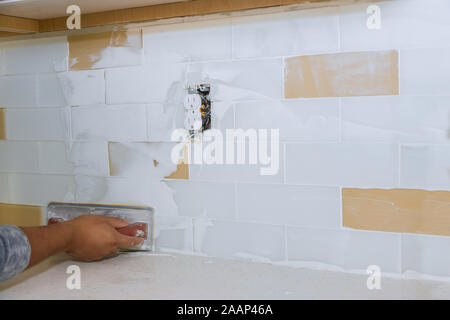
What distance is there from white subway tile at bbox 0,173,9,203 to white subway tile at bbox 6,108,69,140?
0.14m

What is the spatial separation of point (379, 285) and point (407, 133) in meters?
0.35

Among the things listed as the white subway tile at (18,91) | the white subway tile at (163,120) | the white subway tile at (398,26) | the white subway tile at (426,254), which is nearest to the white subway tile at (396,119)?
the white subway tile at (398,26)

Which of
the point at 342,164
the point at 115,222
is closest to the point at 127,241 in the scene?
the point at 115,222

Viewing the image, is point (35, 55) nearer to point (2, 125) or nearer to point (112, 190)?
point (2, 125)

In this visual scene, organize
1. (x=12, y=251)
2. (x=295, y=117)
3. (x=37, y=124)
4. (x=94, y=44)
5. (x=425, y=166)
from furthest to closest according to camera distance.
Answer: (x=37, y=124) → (x=94, y=44) → (x=295, y=117) → (x=425, y=166) → (x=12, y=251)

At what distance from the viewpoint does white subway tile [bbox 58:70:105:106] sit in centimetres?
136

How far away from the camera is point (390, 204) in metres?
1.07

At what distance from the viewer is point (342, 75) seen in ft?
3.56

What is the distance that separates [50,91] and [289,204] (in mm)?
842

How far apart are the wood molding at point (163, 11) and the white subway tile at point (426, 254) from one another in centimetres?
61

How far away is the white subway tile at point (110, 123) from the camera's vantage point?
1321 mm

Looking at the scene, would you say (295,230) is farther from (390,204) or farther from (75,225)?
(75,225)

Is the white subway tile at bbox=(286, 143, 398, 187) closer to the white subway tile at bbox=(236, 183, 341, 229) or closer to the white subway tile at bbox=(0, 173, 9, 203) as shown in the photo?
the white subway tile at bbox=(236, 183, 341, 229)
